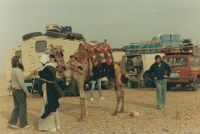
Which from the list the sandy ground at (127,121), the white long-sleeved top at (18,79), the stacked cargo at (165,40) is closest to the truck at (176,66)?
Result: the stacked cargo at (165,40)

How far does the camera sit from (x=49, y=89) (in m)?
7.11

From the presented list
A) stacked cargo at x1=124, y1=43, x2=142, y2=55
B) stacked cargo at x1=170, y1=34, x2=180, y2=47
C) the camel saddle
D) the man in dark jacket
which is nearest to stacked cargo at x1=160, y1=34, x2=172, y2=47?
stacked cargo at x1=170, y1=34, x2=180, y2=47

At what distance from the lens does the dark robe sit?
7.03 m

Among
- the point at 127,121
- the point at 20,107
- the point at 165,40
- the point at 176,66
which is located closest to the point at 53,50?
the point at 20,107

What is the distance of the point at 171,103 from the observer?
11.1 meters

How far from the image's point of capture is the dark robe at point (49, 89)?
7.03m

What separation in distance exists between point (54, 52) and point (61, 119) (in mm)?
2235

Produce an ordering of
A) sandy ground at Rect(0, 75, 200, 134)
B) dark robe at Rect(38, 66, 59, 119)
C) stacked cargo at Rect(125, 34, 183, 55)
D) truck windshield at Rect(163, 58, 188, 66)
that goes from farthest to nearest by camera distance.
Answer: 1. stacked cargo at Rect(125, 34, 183, 55)
2. truck windshield at Rect(163, 58, 188, 66)
3. dark robe at Rect(38, 66, 59, 119)
4. sandy ground at Rect(0, 75, 200, 134)

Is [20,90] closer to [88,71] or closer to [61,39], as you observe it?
[88,71]

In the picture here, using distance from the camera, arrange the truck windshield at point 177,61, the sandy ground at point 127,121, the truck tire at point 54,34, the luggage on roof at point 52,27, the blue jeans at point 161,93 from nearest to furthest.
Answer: the sandy ground at point 127,121 → the blue jeans at point 161,93 → the truck tire at point 54,34 → the truck windshield at point 177,61 → the luggage on roof at point 52,27

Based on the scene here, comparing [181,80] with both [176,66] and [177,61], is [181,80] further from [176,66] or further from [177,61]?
[177,61]

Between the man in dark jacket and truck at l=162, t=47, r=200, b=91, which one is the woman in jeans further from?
truck at l=162, t=47, r=200, b=91

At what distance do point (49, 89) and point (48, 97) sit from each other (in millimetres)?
195

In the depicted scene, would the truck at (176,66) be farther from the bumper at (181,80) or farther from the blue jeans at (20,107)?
the blue jeans at (20,107)
